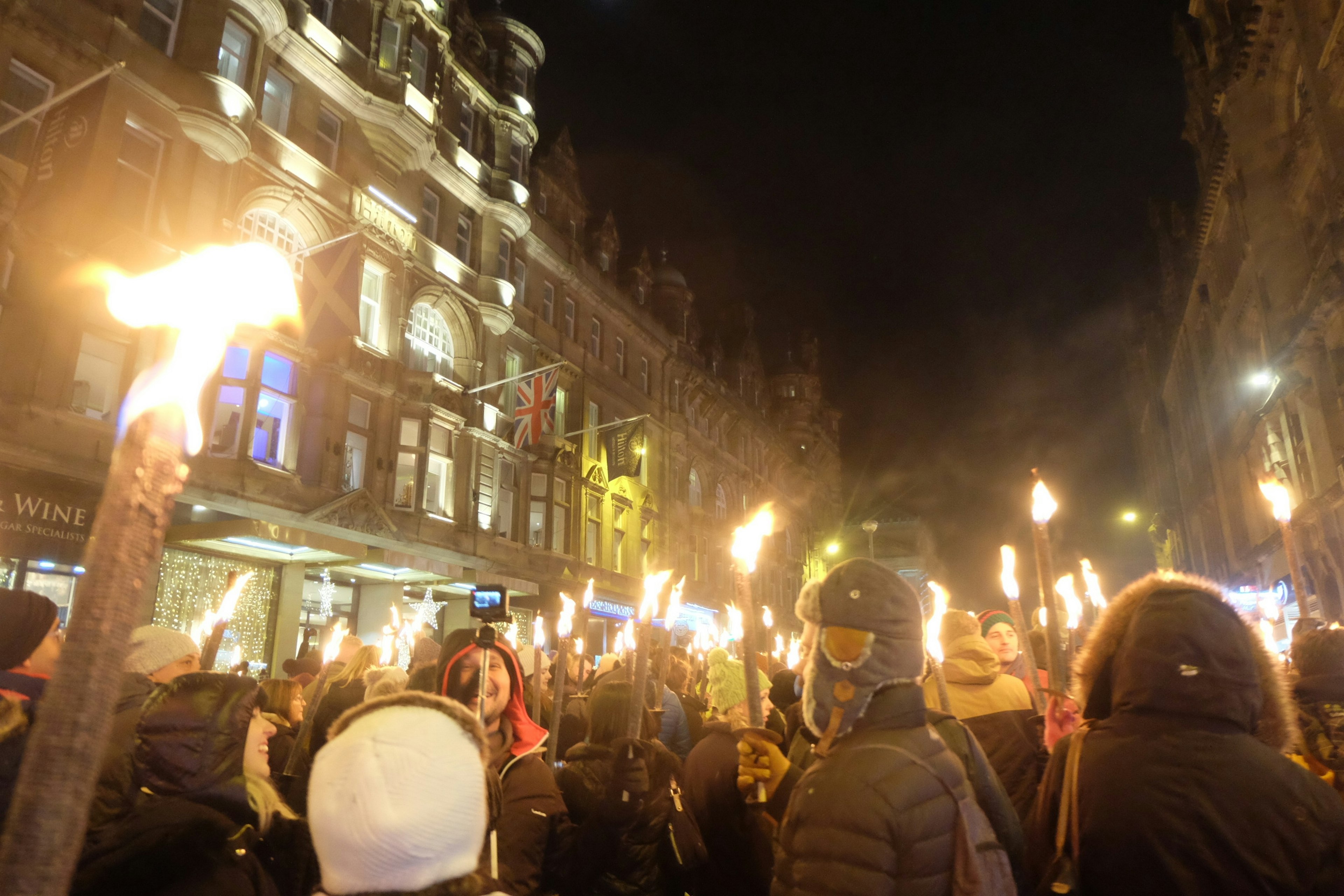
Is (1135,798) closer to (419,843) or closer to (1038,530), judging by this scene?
(1038,530)

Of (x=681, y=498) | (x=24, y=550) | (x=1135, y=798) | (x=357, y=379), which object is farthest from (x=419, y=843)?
(x=681, y=498)

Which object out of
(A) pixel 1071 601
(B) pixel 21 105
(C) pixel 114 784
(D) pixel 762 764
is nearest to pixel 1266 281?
(A) pixel 1071 601

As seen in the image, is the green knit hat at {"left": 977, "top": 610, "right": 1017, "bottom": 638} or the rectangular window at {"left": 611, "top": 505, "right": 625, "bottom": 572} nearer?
the green knit hat at {"left": 977, "top": 610, "right": 1017, "bottom": 638}

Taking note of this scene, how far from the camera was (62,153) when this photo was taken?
1175 cm

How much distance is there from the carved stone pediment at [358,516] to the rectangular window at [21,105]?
789 cm

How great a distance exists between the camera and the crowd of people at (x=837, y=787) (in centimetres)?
185

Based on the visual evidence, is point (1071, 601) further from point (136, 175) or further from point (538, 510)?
point (538, 510)

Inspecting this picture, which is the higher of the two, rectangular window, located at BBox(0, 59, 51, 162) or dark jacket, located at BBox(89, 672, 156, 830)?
Answer: rectangular window, located at BBox(0, 59, 51, 162)

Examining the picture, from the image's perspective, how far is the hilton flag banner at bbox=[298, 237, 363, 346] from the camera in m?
13.4

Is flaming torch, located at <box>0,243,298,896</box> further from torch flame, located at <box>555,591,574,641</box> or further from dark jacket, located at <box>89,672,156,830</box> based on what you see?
torch flame, located at <box>555,591,574,641</box>

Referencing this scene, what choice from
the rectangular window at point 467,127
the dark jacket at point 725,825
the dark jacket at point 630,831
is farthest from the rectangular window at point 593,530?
the dark jacket at point 725,825

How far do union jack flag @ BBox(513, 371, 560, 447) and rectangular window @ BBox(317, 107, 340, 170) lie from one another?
6.93 meters

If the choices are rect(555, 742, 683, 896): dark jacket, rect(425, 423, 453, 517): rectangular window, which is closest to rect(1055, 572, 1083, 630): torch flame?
rect(555, 742, 683, 896): dark jacket

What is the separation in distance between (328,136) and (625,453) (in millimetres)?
12278
